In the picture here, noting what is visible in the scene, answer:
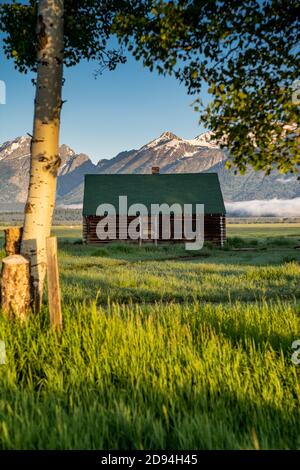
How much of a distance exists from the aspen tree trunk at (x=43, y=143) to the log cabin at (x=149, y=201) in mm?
35184

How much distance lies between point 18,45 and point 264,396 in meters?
7.99

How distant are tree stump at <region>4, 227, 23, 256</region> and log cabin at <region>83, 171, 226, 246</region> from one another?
35166 mm

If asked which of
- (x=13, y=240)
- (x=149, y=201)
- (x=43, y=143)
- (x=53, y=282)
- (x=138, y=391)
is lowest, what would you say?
(x=138, y=391)

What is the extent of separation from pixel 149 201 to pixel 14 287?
3793 cm

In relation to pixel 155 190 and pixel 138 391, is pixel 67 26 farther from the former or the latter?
pixel 155 190

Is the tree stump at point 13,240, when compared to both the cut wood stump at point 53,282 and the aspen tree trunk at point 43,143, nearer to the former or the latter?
the aspen tree trunk at point 43,143

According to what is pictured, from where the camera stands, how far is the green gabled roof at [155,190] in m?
43.7

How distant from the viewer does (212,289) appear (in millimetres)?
13930

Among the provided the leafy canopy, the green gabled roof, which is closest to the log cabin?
the green gabled roof

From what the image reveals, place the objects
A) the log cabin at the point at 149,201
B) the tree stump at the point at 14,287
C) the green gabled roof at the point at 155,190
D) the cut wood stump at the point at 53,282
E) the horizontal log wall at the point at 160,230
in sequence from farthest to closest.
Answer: the green gabled roof at the point at 155,190 → the log cabin at the point at 149,201 → the horizontal log wall at the point at 160,230 → the tree stump at the point at 14,287 → the cut wood stump at the point at 53,282

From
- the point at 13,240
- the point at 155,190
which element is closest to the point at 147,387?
the point at 13,240

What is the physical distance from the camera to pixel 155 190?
4566cm

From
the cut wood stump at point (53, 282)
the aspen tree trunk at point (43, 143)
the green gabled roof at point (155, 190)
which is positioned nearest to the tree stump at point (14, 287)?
the aspen tree trunk at point (43, 143)
